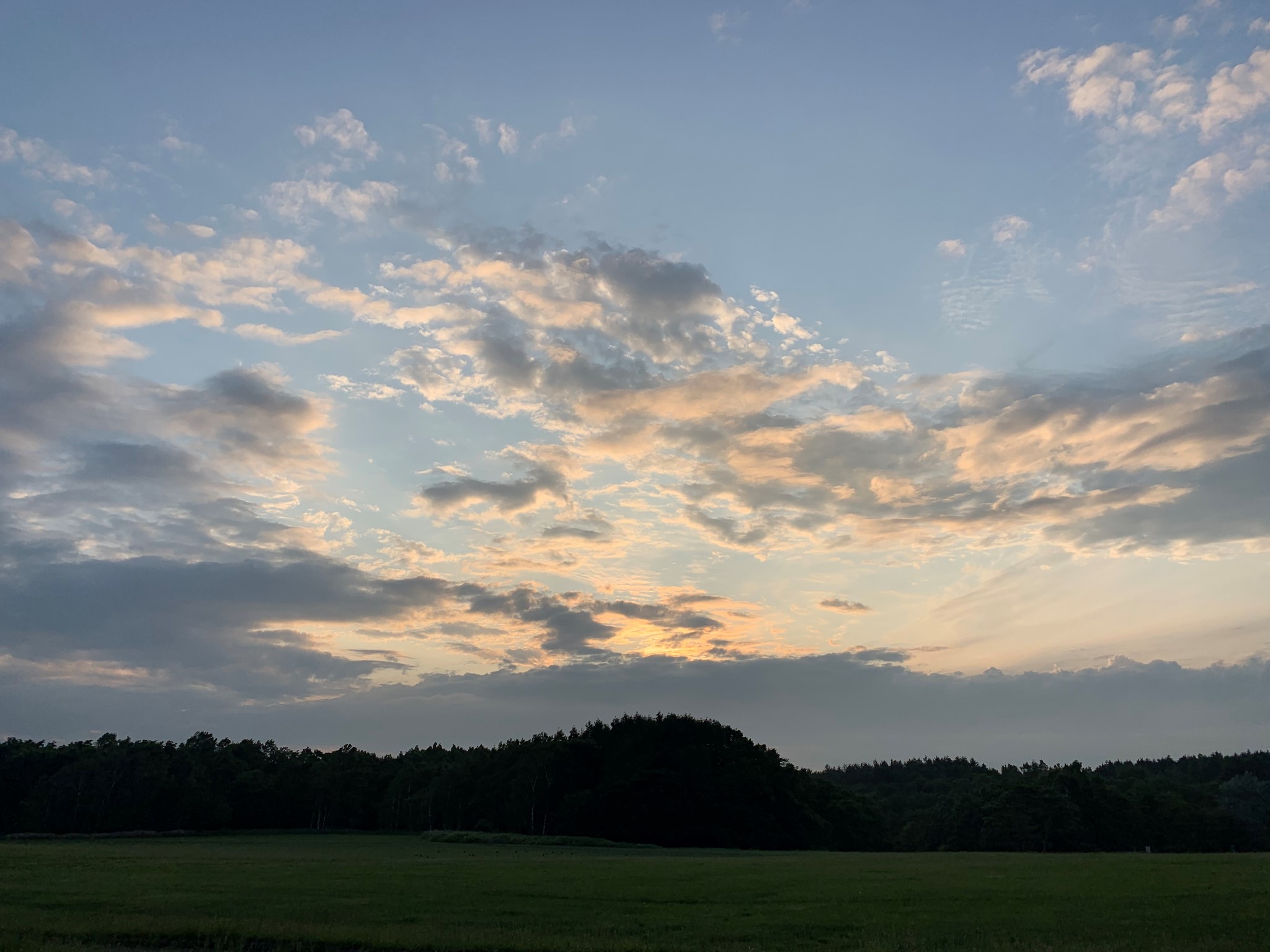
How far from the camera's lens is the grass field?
2158 cm

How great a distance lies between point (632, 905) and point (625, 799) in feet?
281

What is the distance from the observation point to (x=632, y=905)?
29562 millimetres

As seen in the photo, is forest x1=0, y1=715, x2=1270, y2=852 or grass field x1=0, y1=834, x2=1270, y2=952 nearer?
grass field x1=0, y1=834, x2=1270, y2=952

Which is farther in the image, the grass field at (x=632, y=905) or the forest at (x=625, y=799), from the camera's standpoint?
the forest at (x=625, y=799)

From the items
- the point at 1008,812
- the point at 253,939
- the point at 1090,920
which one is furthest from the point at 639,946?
the point at 1008,812

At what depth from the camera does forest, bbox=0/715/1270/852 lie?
4141 inches

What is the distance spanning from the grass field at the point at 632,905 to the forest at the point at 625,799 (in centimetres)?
5987

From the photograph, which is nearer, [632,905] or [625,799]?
[632,905]

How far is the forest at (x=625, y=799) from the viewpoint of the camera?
105188mm

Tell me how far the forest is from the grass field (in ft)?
196

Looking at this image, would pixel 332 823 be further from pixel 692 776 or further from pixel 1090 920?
pixel 1090 920

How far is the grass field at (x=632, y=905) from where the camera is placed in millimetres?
21578

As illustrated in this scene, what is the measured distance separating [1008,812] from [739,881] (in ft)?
264

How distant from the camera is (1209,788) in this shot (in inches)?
4970
